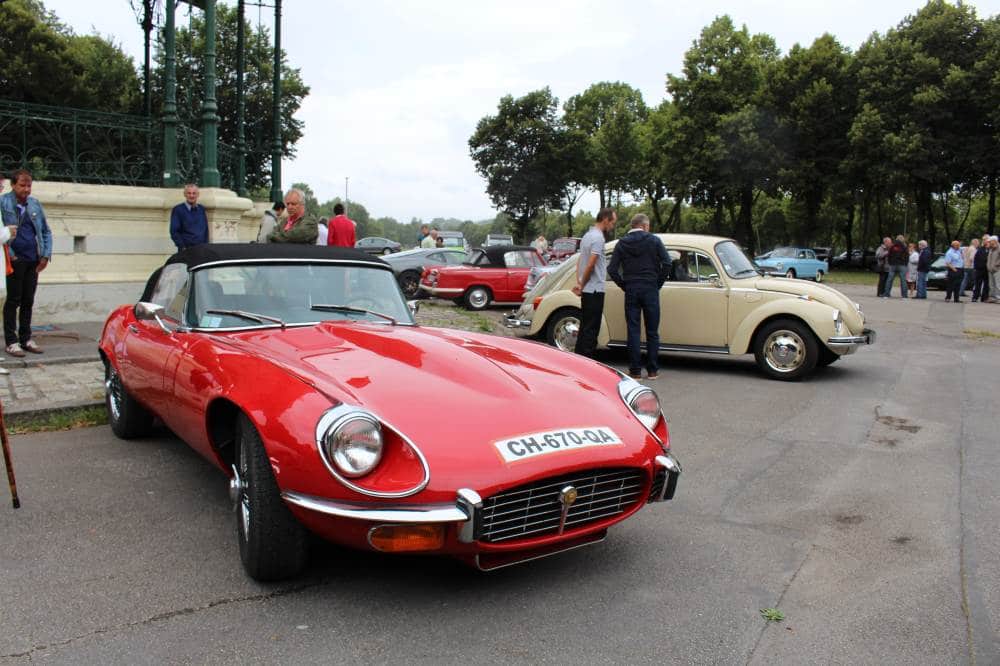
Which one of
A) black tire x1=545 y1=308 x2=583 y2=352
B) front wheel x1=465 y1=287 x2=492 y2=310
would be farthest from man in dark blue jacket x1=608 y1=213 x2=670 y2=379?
front wheel x1=465 y1=287 x2=492 y2=310

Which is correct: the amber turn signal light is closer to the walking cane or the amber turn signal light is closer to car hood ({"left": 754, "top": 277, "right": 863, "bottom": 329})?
the walking cane

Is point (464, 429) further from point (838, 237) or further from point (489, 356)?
point (838, 237)

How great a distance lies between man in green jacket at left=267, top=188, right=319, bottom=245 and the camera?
804 cm

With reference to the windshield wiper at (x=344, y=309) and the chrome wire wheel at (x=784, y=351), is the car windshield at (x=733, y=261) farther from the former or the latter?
the windshield wiper at (x=344, y=309)

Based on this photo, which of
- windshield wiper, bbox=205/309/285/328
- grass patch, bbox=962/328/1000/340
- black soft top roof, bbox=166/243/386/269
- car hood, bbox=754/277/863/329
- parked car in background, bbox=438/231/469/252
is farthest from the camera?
parked car in background, bbox=438/231/469/252

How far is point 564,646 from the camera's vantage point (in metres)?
2.78

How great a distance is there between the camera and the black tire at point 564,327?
10.1m

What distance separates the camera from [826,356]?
30.1 feet

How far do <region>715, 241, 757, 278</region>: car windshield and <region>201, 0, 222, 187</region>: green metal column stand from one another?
22.0 ft

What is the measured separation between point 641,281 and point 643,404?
5.01 metres

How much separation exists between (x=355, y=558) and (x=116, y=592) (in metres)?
0.96

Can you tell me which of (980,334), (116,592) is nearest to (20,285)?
(116,592)

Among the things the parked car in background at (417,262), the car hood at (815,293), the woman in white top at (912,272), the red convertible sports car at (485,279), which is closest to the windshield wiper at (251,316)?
the car hood at (815,293)

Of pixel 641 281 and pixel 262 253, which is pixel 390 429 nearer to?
pixel 262 253
